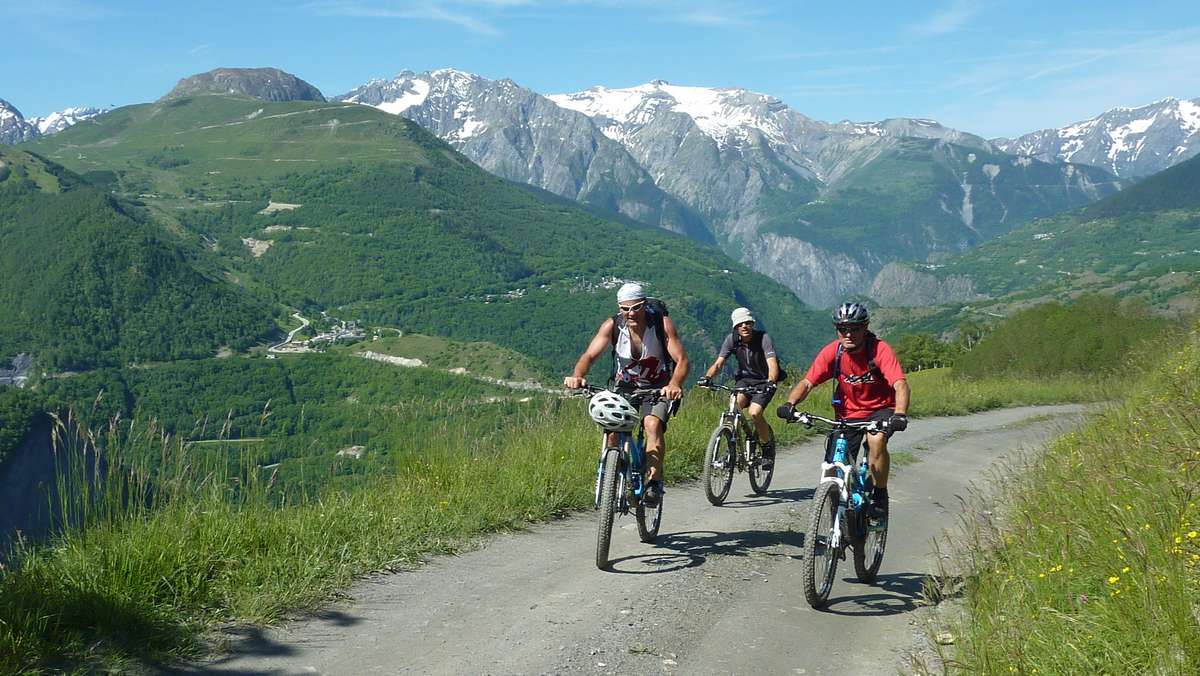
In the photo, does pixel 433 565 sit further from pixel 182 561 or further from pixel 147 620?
pixel 147 620

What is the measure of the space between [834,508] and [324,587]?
3.74m

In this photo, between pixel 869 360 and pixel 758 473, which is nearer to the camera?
pixel 869 360

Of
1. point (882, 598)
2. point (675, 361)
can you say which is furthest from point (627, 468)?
point (882, 598)

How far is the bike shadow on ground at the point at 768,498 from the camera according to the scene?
430 inches

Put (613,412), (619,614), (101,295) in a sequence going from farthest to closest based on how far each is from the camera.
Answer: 1. (101,295)
2. (613,412)
3. (619,614)

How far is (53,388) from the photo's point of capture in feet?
423

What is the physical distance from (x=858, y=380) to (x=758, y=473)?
453 centimetres

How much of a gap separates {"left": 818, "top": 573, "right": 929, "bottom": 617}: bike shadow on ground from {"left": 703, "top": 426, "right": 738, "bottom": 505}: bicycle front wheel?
9.93 ft

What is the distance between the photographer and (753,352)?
11.8 metres

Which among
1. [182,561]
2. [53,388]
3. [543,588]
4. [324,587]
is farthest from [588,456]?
[53,388]

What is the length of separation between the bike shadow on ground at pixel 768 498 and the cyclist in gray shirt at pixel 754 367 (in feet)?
1.32

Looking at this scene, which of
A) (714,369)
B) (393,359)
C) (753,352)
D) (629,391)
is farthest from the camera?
(393,359)

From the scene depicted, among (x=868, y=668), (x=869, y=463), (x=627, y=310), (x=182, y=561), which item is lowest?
(x=868, y=668)

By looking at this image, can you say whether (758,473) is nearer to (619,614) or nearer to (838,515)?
(838,515)
